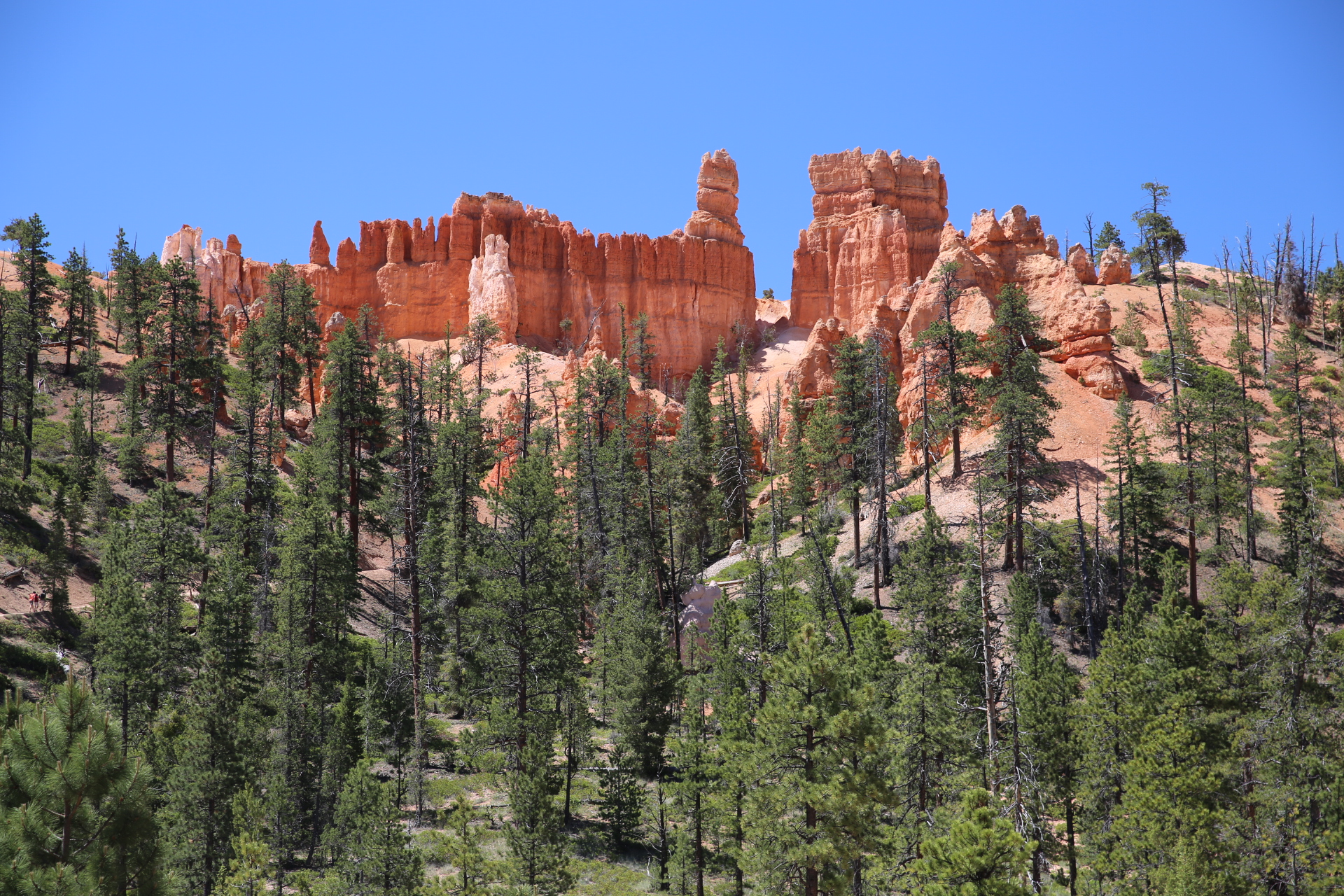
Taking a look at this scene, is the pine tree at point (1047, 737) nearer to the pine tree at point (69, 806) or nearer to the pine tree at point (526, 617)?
the pine tree at point (526, 617)

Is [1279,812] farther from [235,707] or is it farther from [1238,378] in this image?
[1238,378]

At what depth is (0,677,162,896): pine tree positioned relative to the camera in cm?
1317

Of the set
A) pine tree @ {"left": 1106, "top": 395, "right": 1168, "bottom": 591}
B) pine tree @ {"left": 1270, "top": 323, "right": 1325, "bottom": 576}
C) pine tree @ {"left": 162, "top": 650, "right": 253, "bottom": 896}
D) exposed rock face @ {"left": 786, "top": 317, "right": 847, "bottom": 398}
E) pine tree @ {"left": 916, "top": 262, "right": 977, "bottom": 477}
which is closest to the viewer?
pine tree @ {"left": 162, "top": 650, "right": 253, "bottom": 896}

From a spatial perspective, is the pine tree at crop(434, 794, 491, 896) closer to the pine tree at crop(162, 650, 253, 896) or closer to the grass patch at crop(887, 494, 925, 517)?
the pine tree at crop(162, 650, 253, 896)

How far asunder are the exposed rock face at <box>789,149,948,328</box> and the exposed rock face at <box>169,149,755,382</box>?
7.47 meters

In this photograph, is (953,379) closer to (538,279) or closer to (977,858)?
(977,858)

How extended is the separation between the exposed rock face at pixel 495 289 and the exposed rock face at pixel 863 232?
28542 millimetres

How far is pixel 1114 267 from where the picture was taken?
8894cm

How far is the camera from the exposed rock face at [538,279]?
94.6 m

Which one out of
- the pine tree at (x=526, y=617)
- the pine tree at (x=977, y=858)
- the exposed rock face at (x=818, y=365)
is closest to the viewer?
the pine tree at (x=977, y=858)

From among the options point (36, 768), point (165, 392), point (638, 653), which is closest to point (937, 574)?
point (638, 653)

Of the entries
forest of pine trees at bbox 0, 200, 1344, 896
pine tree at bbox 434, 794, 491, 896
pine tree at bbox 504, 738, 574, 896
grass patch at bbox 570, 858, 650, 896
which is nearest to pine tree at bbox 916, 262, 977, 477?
forest of pine trees at bbox 0, 200, 1344, 896

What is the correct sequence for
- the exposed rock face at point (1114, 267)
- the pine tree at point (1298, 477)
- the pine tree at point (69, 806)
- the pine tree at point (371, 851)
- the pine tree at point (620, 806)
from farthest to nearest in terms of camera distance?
1. the exposed rock face at point (1114, 267)
2. the pine tree at point (1298, 477)
3. the pine tree at point (620, 806)
4. the pine tree at point (371, 851)
5. the pine tree at point (69, 806)

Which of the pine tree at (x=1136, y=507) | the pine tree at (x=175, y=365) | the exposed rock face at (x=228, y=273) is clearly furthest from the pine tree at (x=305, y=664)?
the exposed rock face at (x=228, y=273)
